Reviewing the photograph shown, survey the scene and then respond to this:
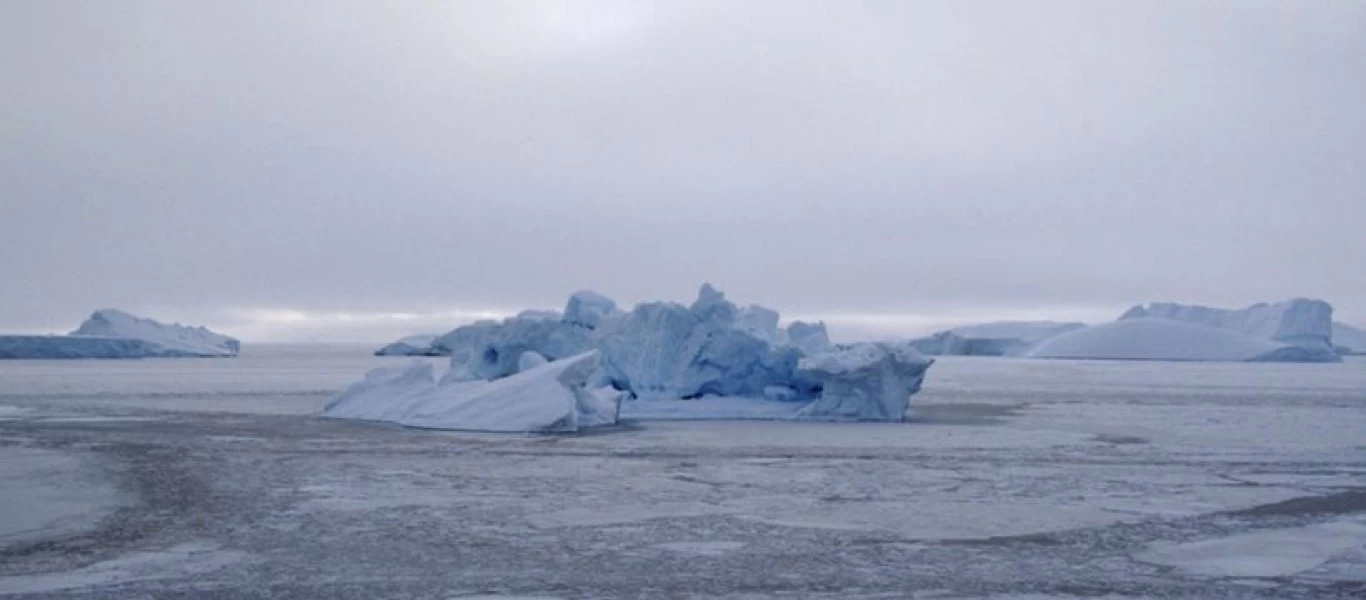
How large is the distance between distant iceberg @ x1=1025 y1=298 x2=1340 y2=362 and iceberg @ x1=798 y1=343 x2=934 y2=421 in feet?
140

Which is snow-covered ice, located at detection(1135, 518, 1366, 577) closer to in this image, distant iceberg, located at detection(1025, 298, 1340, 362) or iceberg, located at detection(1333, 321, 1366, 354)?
distant iceberg, located at detection(1025, 298, 1340, 362)

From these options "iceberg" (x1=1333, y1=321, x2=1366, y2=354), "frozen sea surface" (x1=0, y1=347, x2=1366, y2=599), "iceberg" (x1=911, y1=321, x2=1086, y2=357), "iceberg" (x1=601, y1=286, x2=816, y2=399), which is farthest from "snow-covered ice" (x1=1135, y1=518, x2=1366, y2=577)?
"iceberg" (x1=1333, y1=321, x2=1366, y2=354)

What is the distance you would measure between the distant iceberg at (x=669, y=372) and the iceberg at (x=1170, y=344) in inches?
1519

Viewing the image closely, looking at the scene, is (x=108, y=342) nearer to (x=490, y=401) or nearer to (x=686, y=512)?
(x=490, y=401)

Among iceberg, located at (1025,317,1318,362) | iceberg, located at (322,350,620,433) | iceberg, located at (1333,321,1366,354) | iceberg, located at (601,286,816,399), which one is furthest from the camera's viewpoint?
iceberg, located at (1333,321,1366,354)

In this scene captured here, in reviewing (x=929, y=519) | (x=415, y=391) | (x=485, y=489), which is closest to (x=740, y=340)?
(x=415, y=391)

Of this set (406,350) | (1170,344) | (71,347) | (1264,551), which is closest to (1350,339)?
(1170,344)

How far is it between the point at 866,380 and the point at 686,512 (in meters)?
10.3

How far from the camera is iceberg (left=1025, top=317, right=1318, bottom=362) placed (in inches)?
2228

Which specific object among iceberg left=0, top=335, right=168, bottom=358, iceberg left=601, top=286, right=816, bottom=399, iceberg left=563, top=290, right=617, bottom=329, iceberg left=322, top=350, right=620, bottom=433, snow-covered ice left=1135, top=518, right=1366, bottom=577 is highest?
iceberg left=0, top=335, right=168, bottom=358

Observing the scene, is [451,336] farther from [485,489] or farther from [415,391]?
[485,489]

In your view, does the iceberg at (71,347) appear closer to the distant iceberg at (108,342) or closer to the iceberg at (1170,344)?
the distant iceberg at (108,342)

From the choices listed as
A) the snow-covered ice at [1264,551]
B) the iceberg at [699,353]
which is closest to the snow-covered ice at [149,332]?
the iceberg at [699,353]

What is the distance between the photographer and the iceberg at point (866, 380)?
17.9 m
